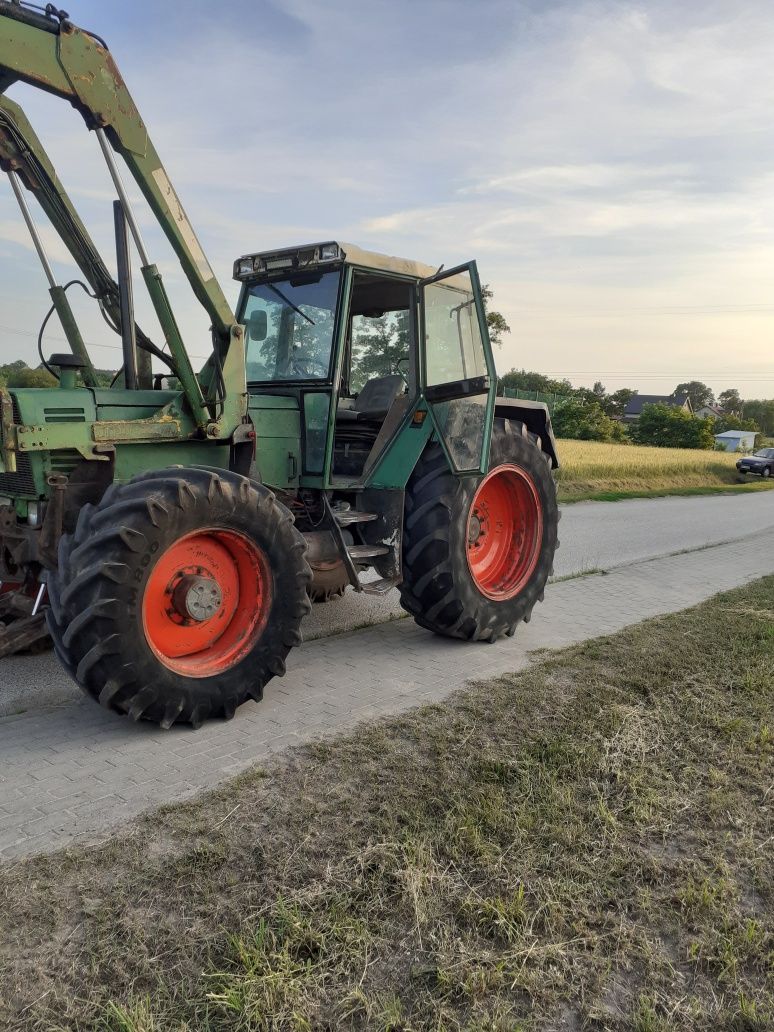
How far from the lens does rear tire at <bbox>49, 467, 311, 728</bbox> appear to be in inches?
150

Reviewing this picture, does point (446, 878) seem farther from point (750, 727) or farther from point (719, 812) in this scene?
point (750, 727)

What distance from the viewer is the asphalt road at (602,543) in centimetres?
474

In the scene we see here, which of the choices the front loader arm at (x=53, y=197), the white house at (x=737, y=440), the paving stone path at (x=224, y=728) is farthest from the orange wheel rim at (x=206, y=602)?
the white house at (x=737, y=440)

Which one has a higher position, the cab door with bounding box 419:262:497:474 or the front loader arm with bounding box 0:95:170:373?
the front loader arm with bounding box 0:95:170:373

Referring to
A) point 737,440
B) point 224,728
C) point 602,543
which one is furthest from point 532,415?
point 737,440

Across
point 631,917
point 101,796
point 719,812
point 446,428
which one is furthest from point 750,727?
point 101,796

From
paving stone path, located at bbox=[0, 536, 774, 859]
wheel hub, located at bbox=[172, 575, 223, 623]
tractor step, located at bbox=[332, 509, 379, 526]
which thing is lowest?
paving stone path, located at bbox=[0, 536, 774, 859]

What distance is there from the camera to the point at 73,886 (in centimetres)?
277

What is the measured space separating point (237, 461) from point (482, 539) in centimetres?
219

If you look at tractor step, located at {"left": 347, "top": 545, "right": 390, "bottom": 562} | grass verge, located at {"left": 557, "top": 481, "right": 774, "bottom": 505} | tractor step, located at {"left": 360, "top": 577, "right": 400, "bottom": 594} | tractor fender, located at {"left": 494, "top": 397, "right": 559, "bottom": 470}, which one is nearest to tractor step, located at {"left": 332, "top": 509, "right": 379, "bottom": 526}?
tractor step, located at {"left": 347, "top": 545, "right": 390, "bottom": 562}

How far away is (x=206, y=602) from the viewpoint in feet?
14.0

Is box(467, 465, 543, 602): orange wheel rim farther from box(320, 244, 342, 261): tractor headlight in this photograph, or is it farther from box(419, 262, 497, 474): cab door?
box(320, 244, 342, 261): tractor headlight

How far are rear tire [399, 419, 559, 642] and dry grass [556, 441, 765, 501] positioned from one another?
35.6ft

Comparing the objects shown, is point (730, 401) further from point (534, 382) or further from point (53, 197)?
point (53, 197)
